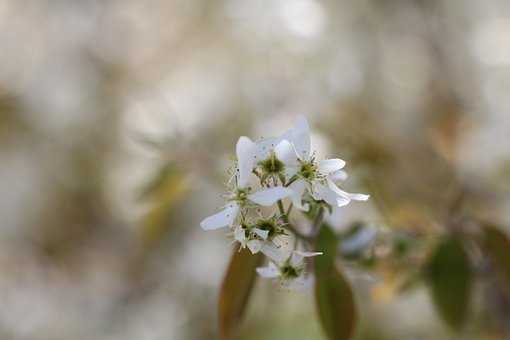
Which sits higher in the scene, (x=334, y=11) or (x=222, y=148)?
(x=334, y=11)

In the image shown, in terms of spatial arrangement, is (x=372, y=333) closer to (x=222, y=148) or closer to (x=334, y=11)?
(x=222, y=148)


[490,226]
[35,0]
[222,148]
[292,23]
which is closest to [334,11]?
[292,23]

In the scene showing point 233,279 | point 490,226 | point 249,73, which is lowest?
point 233,279

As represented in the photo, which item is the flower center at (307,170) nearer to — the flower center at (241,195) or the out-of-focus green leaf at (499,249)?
the flower center at (241,195)

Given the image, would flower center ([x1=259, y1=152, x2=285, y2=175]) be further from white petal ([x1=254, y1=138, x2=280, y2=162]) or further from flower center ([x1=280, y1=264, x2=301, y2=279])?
flower center ([x1=280, y1=264, x2=301, y2=279])

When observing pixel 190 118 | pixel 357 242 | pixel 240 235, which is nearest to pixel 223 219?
pixel 240 235
